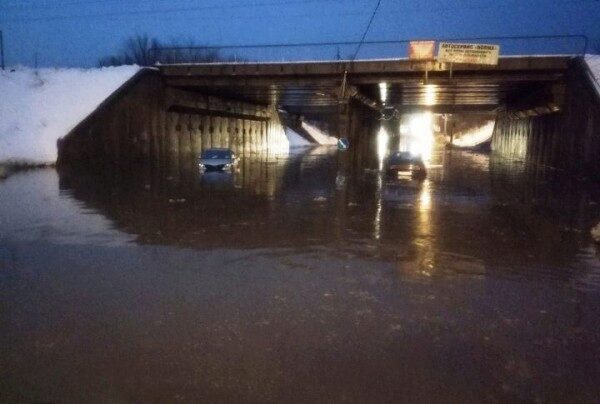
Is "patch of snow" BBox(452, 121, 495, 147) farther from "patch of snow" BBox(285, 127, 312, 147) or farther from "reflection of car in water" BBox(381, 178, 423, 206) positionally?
"reflection of car in water" BBox(381, 178, 423, 206)

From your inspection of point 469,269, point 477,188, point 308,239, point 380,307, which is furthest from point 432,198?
point 380,307

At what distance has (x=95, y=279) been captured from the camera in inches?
375

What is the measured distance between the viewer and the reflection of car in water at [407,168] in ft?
105

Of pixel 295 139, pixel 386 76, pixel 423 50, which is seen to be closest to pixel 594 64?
pixel 423 50

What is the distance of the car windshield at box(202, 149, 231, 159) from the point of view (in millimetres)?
36656

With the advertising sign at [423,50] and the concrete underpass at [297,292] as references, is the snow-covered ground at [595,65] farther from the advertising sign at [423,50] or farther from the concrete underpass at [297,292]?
the advertising sign at [423,50]

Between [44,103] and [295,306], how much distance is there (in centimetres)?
3781

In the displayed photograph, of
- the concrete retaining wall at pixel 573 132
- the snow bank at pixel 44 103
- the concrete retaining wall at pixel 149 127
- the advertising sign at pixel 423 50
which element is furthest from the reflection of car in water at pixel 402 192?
the snow bank at pixel 44 103

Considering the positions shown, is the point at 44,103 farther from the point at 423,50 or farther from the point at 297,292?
the point at 297,292

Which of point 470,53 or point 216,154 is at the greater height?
point 470,53

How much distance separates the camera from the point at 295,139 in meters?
97.2

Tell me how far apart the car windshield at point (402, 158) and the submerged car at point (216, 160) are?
10366mm

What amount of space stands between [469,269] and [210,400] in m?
6.57

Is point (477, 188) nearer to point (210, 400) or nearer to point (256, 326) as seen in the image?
point (256, 326)
